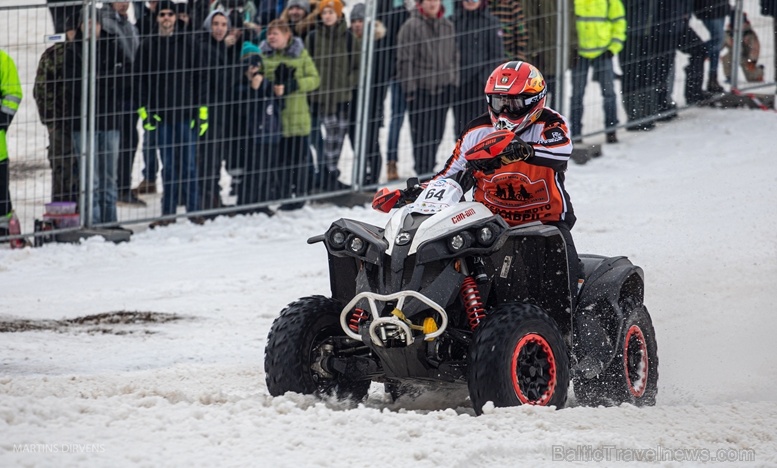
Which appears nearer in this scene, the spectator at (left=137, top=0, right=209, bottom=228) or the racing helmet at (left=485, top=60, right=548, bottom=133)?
the racing helmet at (left=485, top=60, right=548, bottom=133)

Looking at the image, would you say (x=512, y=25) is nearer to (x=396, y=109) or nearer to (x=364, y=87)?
(x=396, y=109)

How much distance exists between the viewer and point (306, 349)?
232 inches

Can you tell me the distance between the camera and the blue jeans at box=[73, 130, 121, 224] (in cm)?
1109

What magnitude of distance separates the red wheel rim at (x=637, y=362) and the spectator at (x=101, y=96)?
19.7 feet

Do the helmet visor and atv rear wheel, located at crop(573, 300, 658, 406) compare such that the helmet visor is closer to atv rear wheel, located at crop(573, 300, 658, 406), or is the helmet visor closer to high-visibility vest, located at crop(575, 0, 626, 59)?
atv rear wheel, located at crop(573, 300, 658, 406)

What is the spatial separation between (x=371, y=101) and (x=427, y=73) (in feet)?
2.21

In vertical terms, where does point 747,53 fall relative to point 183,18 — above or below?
below

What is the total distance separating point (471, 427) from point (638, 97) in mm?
9676

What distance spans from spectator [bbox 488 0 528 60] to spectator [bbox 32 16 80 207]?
179 inches

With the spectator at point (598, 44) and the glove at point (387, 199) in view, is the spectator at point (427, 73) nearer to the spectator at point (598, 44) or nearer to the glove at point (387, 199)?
the spectator at point (598, 44)

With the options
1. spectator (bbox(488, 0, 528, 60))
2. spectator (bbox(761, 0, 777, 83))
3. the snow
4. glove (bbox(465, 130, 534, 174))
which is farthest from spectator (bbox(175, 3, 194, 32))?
spectator (bbox(761, 0, 777, 83))

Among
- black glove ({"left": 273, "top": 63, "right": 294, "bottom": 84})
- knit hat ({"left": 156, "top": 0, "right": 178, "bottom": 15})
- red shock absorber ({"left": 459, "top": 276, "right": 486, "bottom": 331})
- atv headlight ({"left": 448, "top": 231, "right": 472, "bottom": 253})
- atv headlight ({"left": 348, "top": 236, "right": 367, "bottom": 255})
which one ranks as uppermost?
knit hat ({"left": 156, "top": 0, "right": 178, "bottom": 15})

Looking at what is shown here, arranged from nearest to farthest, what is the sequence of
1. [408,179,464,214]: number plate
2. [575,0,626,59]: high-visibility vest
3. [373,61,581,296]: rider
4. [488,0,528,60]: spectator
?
[408,179,464,214]: number plate
[373,61,581,296]: rider
[488,0,528,60]: spectator
[575,0,626,59]: high-visibility vest

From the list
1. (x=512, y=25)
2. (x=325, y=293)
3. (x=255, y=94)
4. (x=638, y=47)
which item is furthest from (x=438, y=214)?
(x=638, y=47)
